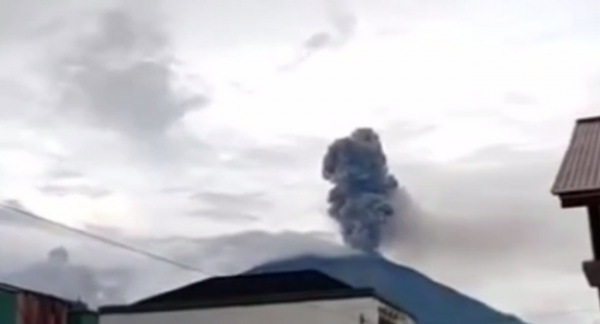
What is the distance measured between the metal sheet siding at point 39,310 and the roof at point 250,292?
454 inches

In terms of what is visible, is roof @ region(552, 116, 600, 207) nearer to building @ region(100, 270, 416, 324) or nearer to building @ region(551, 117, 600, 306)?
building @ region(551, 117, 600, 306)

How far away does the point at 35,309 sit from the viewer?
91.5ft

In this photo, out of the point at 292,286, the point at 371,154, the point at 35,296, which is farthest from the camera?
the point at 371,154

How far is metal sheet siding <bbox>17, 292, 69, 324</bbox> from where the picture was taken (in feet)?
88.9

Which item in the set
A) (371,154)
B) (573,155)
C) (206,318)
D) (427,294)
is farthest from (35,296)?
(427,294)

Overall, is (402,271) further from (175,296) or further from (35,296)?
(35,296)

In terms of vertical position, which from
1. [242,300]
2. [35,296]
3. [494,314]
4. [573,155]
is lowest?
[573,155]

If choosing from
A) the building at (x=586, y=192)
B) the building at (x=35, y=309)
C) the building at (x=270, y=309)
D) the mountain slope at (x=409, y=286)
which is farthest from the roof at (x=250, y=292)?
the mountain slope at (x=409, y=286)

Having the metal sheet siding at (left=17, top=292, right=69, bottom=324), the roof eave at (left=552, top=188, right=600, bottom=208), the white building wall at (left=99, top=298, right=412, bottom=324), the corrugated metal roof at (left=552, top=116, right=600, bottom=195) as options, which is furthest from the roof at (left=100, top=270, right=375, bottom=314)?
the roof eave at (left=552, top=188, right=600, bottom=208)

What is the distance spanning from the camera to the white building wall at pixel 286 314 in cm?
3972

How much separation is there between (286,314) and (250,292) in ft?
17.7

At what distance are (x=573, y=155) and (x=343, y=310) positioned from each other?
28.8 metres

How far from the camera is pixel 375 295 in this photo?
40.6 m

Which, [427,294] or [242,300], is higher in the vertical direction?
[427,294]
